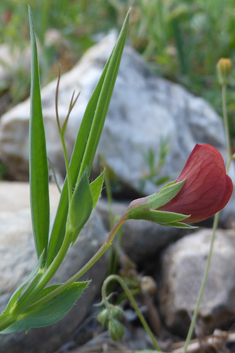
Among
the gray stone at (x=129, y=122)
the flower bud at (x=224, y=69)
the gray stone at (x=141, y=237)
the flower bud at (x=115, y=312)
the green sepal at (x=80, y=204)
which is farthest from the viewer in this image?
the gray stone at (x=129, y=122)

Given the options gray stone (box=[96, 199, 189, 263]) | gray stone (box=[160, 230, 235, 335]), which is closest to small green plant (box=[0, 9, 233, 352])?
gray stone (box=[160, 230, 235, 335])

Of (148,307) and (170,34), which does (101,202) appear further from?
(170,34)

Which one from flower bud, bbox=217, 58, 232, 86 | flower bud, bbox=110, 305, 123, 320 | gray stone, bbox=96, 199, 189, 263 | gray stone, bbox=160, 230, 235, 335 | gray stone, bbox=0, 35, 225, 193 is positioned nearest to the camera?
flower bud, bbox=110, 305, 123, 320

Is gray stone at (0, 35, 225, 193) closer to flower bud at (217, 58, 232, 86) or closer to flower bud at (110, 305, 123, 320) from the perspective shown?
flower bud at (217, 58, 232, 86)

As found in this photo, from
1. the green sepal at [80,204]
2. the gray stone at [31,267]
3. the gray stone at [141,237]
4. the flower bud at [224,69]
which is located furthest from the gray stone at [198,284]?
the green sepal at [80,204]

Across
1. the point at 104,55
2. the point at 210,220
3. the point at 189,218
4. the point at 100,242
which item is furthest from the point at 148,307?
the point at 104,55

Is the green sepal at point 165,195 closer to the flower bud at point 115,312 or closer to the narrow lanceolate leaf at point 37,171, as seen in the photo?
the narrow lanceolate leaf at point 37,171

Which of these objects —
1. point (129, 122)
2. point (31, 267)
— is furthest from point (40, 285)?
point (129, 122)
